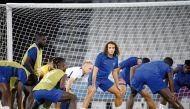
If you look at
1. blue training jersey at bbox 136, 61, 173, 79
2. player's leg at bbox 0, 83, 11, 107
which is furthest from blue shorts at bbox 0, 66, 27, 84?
blue training jersey at bbox 136, 61, 173, 79

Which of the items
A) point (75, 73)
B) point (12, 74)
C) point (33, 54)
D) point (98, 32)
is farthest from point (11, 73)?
point (98, 32)

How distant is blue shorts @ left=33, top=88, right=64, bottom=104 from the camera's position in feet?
34.5

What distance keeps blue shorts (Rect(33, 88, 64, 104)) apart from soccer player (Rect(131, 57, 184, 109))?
1867mm

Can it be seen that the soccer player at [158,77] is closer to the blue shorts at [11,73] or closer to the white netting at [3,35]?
the blue shorts at [11,73]

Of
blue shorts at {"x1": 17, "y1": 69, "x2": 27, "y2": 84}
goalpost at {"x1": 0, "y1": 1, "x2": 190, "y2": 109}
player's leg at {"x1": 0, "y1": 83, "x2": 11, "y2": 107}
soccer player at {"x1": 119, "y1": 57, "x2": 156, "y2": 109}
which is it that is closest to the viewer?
player's leg at {"x1": 0, "y1": 83, "x2": 11, "y2": 107}

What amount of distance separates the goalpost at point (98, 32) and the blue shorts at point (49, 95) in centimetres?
397

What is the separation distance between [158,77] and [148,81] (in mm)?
218

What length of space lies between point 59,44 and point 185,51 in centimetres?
305

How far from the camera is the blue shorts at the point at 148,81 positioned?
11.5 m

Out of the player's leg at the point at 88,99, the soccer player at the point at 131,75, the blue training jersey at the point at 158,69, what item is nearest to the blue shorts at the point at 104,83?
the player's leg at the point at 88,99

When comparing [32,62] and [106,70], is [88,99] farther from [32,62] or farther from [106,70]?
[32,62]

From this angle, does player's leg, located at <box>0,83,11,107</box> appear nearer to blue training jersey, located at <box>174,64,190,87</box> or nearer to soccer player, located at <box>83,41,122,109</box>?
soccer player, located at <box>83,41,122,109</box>

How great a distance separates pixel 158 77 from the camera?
1157 centimetres

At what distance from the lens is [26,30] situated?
1489cm
